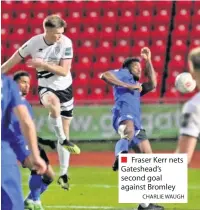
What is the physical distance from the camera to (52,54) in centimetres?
883

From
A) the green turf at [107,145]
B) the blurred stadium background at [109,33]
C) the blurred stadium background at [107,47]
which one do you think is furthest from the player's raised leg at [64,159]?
the blurred stadium background at [109,33]

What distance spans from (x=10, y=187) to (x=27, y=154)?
0.78 m

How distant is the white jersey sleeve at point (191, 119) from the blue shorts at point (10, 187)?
152cm

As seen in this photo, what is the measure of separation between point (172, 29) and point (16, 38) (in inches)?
150

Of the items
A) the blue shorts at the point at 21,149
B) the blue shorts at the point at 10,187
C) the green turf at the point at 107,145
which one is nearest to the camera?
the blue shorts at the point at 10,187

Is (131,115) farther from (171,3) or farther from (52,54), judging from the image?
(171,3)

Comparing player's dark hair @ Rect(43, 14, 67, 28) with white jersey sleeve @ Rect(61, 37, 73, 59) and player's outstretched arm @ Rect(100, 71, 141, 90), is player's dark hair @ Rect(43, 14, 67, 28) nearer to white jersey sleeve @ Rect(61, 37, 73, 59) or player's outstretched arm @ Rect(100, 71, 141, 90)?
white jersey sleeve @ Rect(61, 37, 73, 59)

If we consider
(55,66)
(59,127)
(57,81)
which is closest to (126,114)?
(59,127)

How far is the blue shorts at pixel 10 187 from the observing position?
4.98 meters

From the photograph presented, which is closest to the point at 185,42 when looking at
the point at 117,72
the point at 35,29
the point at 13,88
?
the point at 35,29

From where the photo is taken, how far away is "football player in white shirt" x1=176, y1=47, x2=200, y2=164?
152 inches

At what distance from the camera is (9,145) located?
16.9ft

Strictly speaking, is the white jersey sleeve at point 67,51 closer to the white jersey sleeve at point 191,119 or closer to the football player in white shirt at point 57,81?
the football player in white shirt at point 57,81

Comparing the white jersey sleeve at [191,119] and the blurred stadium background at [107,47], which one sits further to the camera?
the blurred stadium background at [107,47]
